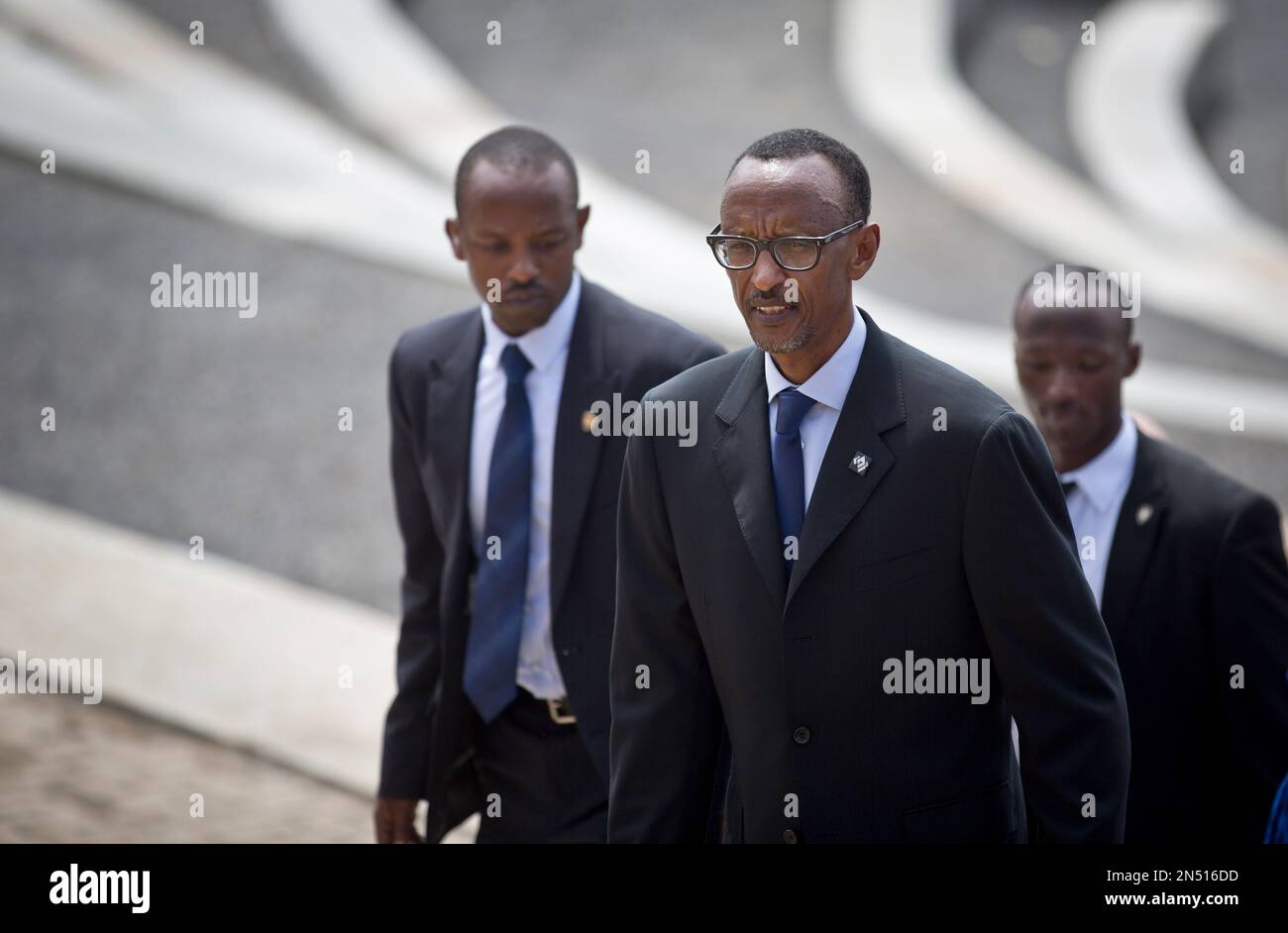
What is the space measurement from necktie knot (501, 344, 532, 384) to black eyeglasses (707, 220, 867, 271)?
169cm

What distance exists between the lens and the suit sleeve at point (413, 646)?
5.23m

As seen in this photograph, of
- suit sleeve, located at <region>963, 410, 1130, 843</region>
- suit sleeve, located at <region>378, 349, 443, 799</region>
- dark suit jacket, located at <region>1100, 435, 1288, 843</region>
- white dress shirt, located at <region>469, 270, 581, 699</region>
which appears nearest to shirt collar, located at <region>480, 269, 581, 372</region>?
white dress shirt, located at <region>469, 270, 581, 699</region>

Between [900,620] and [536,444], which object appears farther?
[536,444]

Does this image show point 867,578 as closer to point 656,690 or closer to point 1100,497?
point 656,690

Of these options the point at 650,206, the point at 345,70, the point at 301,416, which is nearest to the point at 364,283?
the point at 301,416

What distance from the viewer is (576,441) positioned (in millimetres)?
5031

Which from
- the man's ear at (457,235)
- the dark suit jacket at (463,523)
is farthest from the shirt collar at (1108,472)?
the man's ear at (457,235)

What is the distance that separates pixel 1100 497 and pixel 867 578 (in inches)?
64.0

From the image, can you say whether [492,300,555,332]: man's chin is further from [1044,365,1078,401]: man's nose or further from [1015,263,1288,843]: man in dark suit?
[1015,263,1288,843]: man in dark suit

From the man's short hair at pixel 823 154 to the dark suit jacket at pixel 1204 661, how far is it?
5.36 ft

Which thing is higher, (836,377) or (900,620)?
(836,377)

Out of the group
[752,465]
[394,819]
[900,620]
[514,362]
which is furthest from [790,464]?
[394,819]

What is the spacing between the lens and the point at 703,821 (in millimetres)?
3863

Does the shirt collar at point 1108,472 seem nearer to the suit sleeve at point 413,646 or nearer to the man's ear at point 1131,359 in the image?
the man's ear at point 1131,359
